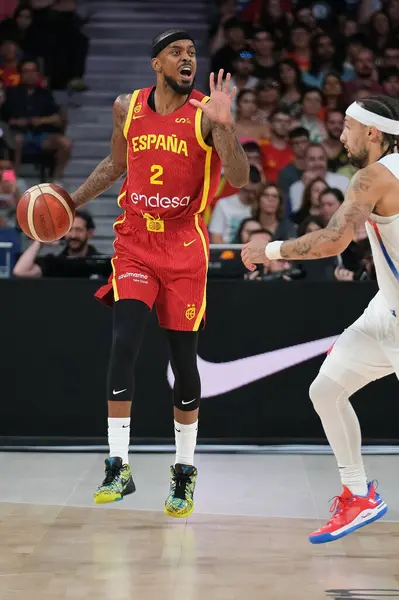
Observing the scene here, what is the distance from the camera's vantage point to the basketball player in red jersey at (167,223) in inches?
197

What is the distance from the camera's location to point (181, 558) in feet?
16.0

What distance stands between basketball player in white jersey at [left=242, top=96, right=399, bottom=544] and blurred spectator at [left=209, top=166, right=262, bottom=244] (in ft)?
14.8

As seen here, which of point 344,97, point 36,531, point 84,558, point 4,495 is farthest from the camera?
point 344,97

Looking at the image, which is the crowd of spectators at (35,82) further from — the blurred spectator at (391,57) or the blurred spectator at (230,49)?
the blurred spectator at (391,57)

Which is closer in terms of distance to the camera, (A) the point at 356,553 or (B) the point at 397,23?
(A) the point at 356,553

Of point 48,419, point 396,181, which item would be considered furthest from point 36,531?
point 396,181

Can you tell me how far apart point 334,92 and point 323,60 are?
0.83 metres

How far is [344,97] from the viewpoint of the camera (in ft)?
37.7

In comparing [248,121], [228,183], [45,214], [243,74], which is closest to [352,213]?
[45,214]

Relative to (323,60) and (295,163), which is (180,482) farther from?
(323,60)

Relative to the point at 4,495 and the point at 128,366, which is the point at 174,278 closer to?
the point at 128,366

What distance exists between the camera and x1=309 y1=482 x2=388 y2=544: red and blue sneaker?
4.88 meters

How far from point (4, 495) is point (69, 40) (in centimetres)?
750

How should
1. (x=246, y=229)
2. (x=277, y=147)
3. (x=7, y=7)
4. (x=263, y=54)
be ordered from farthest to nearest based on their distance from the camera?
(x=7, y=7)
(x=263, y=54)
(x=277, y=147)
(x=246, y=229)
